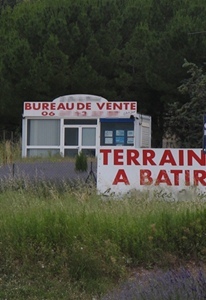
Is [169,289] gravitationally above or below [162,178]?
below

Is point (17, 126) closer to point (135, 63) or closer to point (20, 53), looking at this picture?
point (20, 53)

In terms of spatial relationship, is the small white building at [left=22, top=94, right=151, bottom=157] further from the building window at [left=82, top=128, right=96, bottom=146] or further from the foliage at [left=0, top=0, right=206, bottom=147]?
the foliage at [left=0, top=0, right=206, bottom=147]

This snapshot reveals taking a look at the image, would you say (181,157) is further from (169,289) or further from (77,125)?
(77,125)

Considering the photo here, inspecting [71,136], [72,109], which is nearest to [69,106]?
[72,109]

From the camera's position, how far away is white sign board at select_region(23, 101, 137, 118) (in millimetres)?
28578

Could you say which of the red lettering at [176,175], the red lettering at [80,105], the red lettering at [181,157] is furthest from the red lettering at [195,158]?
the red lettering at [80,105]

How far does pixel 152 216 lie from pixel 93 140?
67.1 feet

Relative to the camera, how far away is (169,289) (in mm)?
5613

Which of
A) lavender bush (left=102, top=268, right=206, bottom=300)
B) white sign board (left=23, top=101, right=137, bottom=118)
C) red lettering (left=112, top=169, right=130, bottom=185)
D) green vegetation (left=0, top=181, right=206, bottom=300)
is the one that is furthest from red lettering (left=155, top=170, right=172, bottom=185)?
white sign board (left=23, top=101, right=137, bottom=118)

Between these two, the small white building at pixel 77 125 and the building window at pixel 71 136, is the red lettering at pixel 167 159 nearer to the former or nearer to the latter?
the small white building at pixel 77 125

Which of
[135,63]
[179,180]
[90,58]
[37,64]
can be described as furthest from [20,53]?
[179,180]

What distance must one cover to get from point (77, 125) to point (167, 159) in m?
16.5

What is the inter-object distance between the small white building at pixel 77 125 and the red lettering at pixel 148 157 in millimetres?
15210

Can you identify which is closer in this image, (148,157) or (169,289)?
(169,289)
